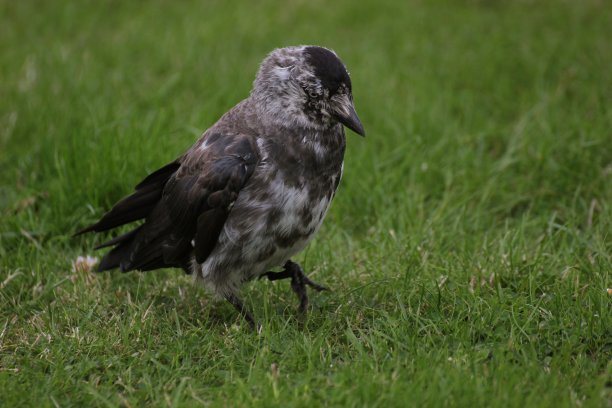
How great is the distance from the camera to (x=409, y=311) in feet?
12.0

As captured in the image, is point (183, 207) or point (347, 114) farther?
point (183, 207)

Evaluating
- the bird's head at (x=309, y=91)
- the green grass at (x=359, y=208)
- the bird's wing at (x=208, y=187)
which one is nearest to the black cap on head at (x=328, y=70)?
the bird's head at (x=309, y=91)

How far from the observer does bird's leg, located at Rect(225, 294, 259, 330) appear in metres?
3.79

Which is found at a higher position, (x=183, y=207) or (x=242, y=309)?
(x=183, y=207)

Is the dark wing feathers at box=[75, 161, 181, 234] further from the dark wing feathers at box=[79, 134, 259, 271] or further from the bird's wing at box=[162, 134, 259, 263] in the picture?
the bird's wing at box=[162, 134, 259, 263]

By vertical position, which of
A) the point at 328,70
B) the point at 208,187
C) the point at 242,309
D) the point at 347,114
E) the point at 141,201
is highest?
the point at 328,70

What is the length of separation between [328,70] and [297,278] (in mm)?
997

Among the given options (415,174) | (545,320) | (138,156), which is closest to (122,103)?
(138,156)

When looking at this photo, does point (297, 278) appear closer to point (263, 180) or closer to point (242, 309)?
point (242, 309)

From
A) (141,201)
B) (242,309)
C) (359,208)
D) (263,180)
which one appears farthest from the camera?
(359,208)

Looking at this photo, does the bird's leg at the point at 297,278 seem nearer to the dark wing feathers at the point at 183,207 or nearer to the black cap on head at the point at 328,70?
the dark wing feathers at the point at 183,207

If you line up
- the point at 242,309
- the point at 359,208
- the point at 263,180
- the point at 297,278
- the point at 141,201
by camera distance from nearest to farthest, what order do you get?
the point at 263,180, the point at 242,309, the point at 297,278, the point at 141,201, the point at 359,208

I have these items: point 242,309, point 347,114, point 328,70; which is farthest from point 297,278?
point 328,70

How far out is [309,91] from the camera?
374cm
